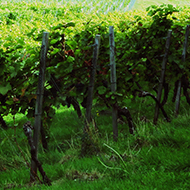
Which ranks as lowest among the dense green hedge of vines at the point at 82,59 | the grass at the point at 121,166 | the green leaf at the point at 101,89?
the grass at the point at 121,166

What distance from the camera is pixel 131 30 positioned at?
6.19m

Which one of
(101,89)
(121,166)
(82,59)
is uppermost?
(82,59)

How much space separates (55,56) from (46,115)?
112 centimetres

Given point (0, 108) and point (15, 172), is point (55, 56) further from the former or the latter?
point (15, 172)

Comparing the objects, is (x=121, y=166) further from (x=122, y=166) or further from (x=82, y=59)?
(x=82, y=59)

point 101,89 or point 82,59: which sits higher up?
point 82,59

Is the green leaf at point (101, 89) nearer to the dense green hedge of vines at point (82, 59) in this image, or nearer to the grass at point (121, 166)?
the dense green hedge of vines at point (82, 59)

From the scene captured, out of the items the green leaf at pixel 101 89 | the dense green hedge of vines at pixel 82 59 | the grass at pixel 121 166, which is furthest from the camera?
the green leaf at pixel 101 89

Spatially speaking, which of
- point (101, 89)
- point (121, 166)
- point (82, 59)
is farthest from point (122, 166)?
point (82, 59)

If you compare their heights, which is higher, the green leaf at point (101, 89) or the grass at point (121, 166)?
the green leaf at point (101, 89)

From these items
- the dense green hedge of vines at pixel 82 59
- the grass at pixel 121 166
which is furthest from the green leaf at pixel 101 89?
the grass at pixel 121 166

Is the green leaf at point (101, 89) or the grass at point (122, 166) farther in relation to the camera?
the green leaf at point (101, 89)

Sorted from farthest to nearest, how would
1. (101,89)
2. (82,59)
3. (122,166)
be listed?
(101,89) → (82,59) → (122,166)

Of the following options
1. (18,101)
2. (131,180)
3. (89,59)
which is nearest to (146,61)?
(89,59)
